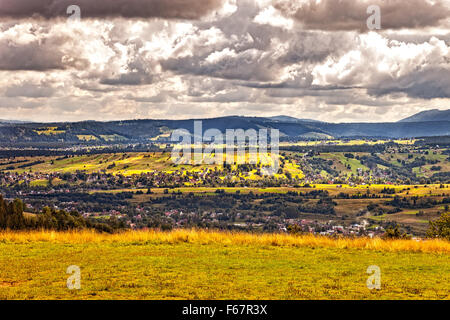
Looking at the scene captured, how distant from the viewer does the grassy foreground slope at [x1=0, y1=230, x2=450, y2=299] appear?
37.4 feet

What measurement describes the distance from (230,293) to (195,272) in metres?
2.73

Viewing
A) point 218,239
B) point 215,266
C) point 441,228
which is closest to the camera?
point 215,266

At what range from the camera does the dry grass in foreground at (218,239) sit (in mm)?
19359

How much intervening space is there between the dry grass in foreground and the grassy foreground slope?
42mm

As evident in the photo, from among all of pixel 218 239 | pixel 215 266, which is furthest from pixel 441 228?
pixel 215 266

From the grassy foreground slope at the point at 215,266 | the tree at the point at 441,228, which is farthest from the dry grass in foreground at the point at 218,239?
the tree at the point at 441,228

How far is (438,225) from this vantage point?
31.8 meters

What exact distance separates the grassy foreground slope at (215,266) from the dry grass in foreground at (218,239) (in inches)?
1.7

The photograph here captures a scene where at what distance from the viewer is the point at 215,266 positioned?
14789 millimetres

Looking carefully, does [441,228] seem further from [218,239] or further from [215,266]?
[215,266]

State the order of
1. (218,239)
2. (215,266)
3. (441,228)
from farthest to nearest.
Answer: (441,228)
(218,239)
(215,266)

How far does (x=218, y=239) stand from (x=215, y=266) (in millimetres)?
5446
